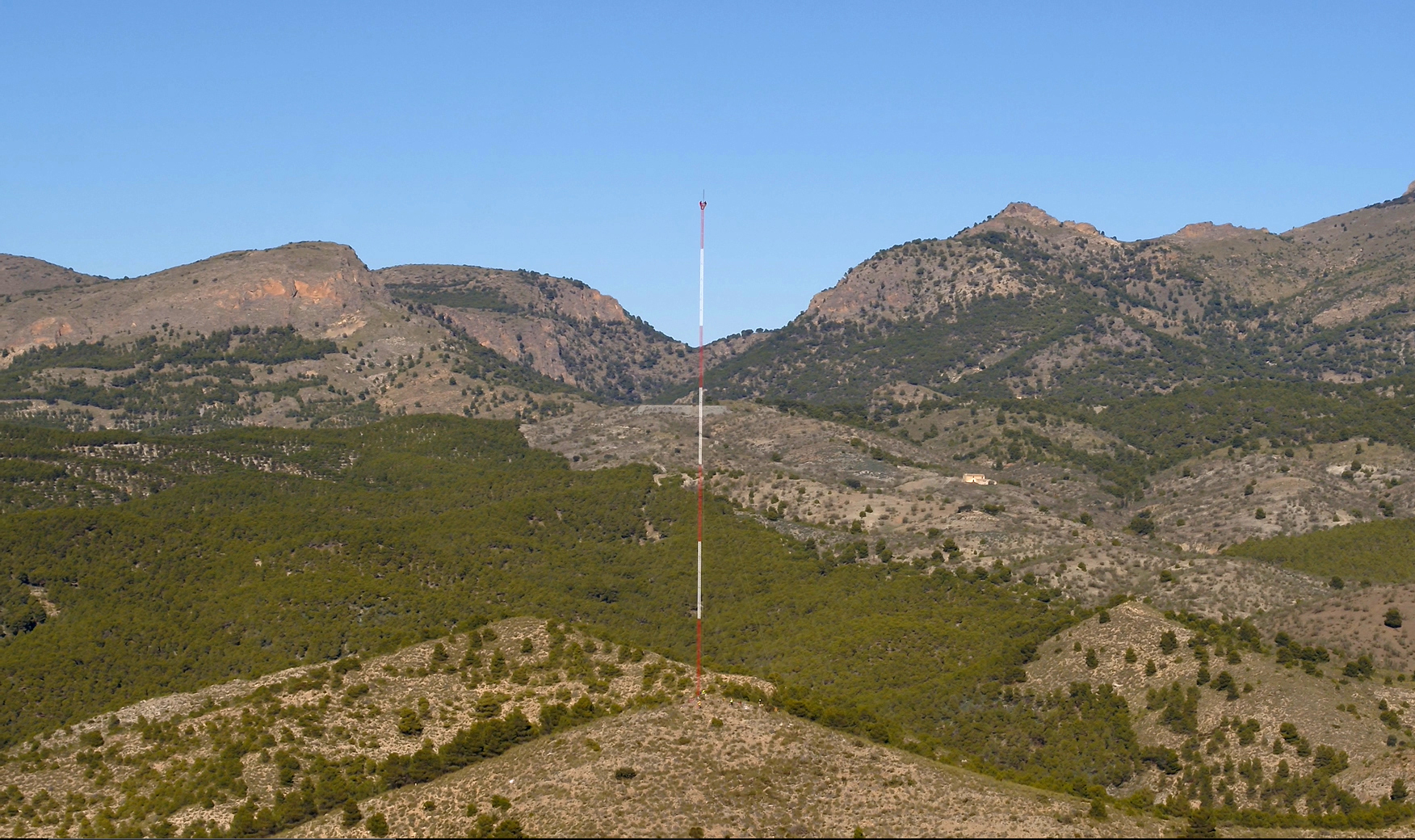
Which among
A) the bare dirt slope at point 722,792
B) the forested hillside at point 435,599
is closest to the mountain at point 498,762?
the bare dirt slope at point 722,792

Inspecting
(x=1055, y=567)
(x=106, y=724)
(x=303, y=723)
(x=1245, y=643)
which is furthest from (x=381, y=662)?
(x=1055, y=567)

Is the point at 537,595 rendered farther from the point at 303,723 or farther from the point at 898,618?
the point at 303,723

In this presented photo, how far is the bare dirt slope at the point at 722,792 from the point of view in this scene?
67.5 metres

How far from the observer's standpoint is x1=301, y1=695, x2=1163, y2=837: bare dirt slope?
6750 cm

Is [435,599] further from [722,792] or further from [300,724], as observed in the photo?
[722,792]

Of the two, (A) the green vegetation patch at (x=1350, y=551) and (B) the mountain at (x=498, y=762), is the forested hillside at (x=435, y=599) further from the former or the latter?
(A) the green vegetation patch at (x=1350, y=551)

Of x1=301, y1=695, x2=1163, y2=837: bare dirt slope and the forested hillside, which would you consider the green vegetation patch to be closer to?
the forested hillside

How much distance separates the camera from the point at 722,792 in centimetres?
6938

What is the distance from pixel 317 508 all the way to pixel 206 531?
35.3m

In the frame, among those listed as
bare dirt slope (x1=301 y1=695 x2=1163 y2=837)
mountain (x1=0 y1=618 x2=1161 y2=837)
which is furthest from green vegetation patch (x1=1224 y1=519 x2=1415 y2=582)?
bare dirt slope (x1=301 y1=695 x2=1163 y2=837)

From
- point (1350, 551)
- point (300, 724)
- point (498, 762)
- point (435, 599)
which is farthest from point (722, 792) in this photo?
point (1350, 551)

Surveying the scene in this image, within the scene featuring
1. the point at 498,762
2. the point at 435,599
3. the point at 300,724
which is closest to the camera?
the point at 498,762

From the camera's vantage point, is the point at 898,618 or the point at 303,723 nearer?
the point at 303,723

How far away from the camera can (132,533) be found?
504ft
